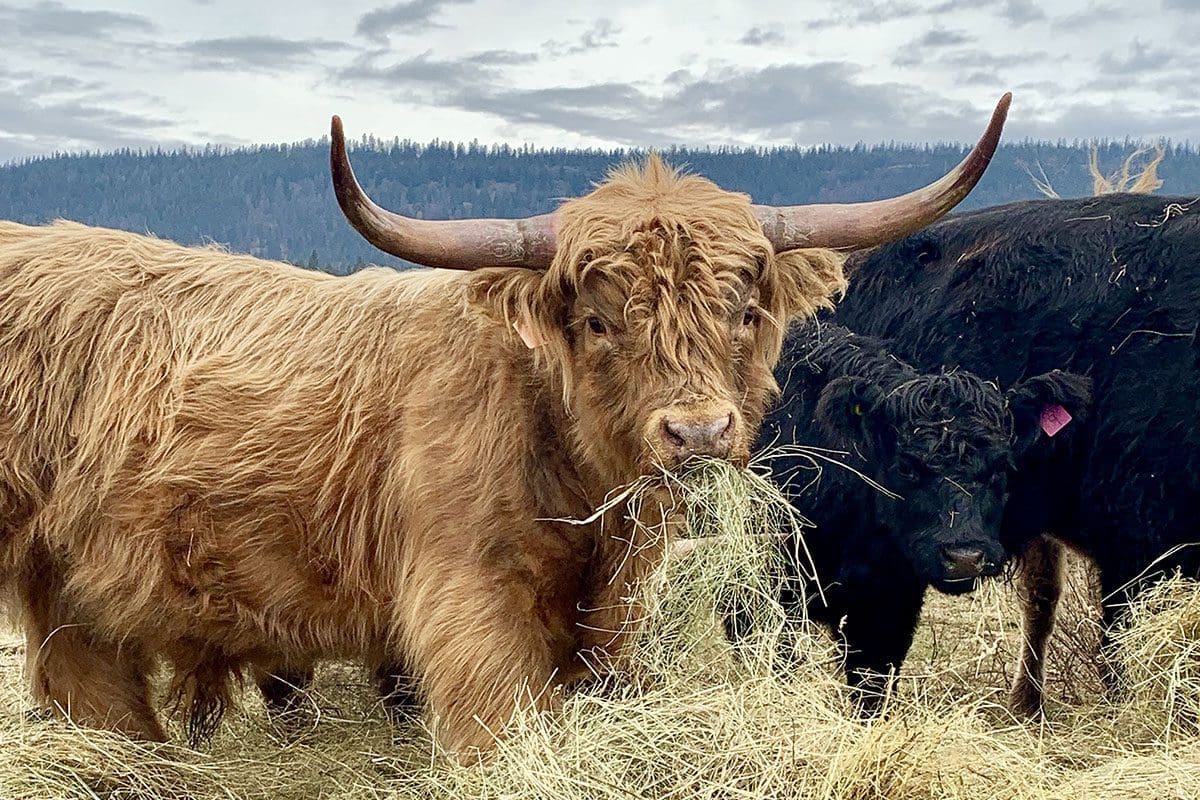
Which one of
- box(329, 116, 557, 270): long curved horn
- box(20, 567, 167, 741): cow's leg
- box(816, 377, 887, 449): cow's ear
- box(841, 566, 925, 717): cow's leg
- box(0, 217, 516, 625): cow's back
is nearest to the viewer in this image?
box(329, 116, 557, 270): long curved horn

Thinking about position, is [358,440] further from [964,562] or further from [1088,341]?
[1088,341]

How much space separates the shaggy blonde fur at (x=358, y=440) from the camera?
2.75 meters

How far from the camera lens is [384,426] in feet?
10.2

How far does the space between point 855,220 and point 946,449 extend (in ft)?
2.96

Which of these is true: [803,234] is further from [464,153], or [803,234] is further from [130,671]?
[464,153]

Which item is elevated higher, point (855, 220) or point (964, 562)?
point (855, 220)

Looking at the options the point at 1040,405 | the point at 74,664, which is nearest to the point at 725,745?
the point at 1040,405

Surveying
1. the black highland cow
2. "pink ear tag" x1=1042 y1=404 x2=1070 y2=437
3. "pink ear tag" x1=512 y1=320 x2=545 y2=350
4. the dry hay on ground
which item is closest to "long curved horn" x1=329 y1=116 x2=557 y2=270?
"pink ear tag" x1=512 y1=320 x2=545 y2=350

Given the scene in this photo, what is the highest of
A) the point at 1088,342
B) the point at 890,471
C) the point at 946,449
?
the point at 1088,342

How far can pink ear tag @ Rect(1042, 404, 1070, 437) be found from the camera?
3785 millimetres

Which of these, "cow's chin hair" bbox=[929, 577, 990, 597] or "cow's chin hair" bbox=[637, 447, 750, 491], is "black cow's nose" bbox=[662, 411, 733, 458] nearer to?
"cow's chin hair" bbox=[637, 447, 750, 491]

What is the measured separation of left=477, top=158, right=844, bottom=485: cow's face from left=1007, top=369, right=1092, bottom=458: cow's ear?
1.24 meters

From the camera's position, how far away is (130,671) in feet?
12.2

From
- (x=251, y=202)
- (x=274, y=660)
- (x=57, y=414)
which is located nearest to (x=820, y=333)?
(x=274, y=660)
